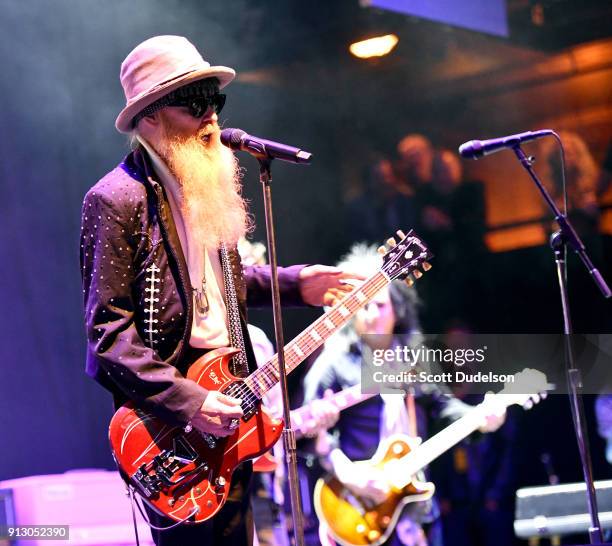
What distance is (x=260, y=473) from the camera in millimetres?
4859

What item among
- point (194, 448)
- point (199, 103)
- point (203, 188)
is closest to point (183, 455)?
point (194, 448)

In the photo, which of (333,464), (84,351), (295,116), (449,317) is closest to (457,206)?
(449,317)

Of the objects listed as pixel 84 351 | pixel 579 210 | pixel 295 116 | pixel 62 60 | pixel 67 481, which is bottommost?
pixel 67 481

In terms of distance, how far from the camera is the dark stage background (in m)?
4.69

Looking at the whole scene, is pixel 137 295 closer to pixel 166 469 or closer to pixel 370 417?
pixel 166 469

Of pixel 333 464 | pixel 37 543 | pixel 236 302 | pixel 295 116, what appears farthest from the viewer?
pixel 295 116

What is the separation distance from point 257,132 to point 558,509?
106 inches

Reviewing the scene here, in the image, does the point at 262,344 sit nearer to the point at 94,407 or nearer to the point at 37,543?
the point at 94,407

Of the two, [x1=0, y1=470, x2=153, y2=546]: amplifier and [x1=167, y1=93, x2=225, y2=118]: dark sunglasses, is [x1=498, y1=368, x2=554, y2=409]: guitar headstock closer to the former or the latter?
[x1=0, y1=470, x2=153, y2=546]: amplifier

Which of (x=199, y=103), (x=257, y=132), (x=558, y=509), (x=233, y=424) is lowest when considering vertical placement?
(x=558, y=509)

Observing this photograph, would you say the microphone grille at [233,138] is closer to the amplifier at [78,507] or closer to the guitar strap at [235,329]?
the guitar strap at [235,329]

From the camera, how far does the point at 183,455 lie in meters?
2.64

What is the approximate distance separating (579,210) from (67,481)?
3.13 m

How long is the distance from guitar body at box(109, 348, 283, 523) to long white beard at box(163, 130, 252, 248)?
40 centimetres
